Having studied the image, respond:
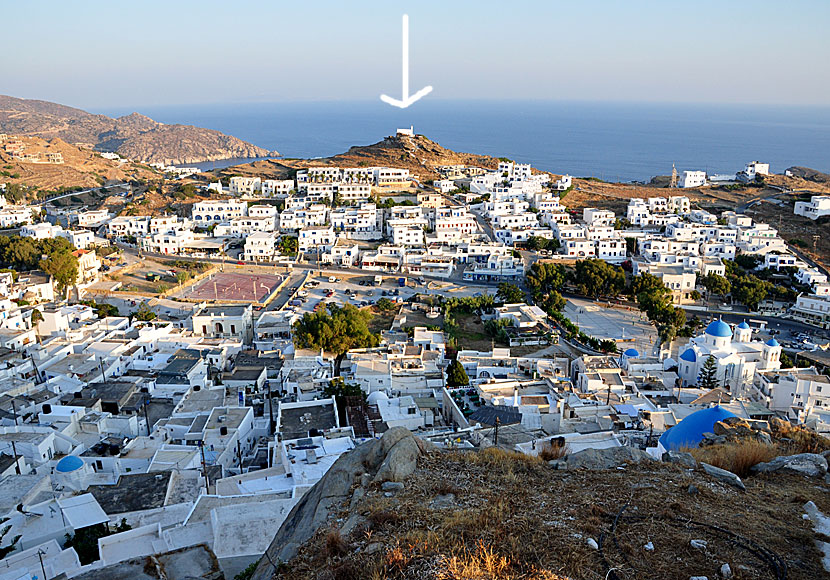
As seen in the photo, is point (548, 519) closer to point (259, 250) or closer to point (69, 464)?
point (69, 464)

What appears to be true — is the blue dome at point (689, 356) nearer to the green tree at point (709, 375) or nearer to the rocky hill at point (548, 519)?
the green tree at point (709, 375)

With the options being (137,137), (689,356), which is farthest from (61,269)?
(137,137)

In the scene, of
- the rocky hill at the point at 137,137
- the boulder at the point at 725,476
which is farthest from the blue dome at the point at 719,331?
the rocky hill at the point at 137,137

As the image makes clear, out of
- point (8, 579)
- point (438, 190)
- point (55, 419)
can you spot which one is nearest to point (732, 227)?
point (438, 190)

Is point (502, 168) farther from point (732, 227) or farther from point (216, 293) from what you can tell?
point (216, 293)

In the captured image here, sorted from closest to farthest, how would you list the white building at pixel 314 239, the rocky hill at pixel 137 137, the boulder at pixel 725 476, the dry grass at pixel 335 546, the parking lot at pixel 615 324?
the dry grass at pixel 335 546, the boulder at pixel 725 476, the parking lot at pixel 615 324, the white building at pixel 314 239, the rocky hill at pixel 137 137

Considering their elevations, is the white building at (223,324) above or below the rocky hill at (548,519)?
below

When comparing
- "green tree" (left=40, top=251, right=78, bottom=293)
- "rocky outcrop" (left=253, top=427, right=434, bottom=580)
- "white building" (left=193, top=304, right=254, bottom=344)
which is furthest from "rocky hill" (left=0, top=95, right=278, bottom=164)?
"rocky outcrop" (left=253, top=427, right=434, bottom=580)
